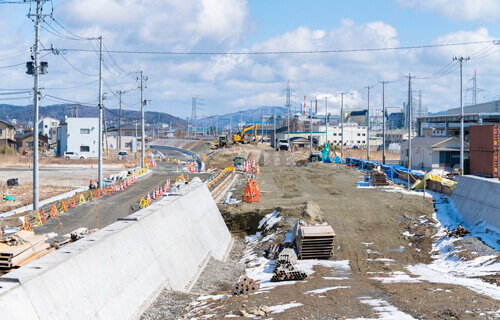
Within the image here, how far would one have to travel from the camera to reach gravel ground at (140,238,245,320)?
12484 mm

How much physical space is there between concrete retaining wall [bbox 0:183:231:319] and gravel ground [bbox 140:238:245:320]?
316 mm

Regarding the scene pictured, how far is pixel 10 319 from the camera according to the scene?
849 centimetres

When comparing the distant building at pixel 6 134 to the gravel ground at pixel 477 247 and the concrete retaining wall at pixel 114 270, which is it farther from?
the gravel ground at pixel 477 247

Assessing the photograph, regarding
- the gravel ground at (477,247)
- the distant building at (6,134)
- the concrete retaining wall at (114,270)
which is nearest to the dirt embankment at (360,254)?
the gravel ground at (477,247)

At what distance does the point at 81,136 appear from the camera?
79062 mm

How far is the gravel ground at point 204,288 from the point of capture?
492 inches

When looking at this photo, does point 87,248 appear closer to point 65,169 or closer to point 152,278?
point 152,278

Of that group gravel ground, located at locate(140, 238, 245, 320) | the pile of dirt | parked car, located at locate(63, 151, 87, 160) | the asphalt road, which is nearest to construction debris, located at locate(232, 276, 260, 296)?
gravel ground, located at locate(140, 238, 245, 320)

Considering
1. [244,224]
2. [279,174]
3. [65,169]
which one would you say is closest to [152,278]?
[244,224]

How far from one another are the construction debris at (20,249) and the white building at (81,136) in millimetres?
67201

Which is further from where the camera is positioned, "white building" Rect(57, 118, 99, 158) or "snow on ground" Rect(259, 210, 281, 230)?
"white building" Rect(57, 118, 99, 158)

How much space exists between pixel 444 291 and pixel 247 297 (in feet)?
16.9

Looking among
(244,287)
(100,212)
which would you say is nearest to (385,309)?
(244,287)

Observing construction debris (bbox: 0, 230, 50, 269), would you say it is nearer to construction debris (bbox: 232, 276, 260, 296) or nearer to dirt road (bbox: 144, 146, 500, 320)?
dirt road (bbox: 144, 146, 500, 320)
